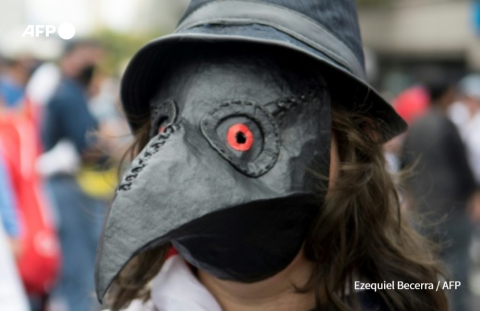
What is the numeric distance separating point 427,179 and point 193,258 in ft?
13.6

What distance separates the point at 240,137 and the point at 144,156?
19cm

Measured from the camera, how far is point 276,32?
62.2 inches

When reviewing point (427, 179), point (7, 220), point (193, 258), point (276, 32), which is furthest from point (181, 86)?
point (427, 179)

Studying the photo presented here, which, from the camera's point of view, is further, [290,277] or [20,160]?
[20,160]

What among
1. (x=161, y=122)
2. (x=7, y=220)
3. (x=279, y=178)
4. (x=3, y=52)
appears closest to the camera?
(x=279, y=178)

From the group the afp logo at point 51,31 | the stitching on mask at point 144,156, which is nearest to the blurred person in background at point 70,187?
the afp logo at point 51,31

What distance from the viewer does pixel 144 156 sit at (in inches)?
57.5

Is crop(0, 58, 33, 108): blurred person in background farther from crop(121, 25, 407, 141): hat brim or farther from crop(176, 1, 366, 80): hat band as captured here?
crop(176, 1, 366, 80): hat band

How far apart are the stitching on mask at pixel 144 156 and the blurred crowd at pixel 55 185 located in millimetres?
2064

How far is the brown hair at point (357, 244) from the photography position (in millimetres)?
1693

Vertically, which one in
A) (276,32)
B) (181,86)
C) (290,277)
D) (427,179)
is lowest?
(427,179)

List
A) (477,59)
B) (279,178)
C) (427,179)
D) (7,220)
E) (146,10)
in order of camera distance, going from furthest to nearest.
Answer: (146,10), (477,59), (427,179), (7,220), (279,178)

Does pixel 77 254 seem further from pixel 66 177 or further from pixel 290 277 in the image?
pixel 290 277

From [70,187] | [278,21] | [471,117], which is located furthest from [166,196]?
[471,117]
